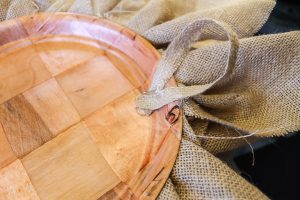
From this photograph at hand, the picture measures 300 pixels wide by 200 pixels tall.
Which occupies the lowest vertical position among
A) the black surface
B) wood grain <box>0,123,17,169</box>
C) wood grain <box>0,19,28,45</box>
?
the black surface

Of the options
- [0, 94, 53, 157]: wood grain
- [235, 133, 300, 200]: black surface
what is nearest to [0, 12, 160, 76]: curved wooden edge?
[0, 94, 53, 157]: wood grain

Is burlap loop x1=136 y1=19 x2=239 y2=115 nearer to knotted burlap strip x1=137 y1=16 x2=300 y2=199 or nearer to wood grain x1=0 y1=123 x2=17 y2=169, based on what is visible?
knotted burlap strip x1=137 y1=16 x2=300 y2=199

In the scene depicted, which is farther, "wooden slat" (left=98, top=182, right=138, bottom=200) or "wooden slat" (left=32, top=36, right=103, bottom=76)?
"wooden slat" (left=32, top=36, right=103, bottom=76)

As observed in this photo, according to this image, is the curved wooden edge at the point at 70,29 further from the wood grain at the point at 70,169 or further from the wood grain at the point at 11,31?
the wood grain at the point at 70,169

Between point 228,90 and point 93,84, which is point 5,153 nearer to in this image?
point 93,84

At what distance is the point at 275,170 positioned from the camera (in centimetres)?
62

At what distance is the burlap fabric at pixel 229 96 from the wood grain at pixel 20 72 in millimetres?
163

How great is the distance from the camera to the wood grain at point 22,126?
368 millimetres

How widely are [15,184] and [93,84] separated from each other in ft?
0.52

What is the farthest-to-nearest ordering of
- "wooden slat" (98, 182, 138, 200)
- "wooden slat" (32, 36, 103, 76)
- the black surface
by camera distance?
the black surface → "wooden slat" (32, 36, 103, 76) → "wooden slat" (98, 182, 138, 200)

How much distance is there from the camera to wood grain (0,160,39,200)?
333mm

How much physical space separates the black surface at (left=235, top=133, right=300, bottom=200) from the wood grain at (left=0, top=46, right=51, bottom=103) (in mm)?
387

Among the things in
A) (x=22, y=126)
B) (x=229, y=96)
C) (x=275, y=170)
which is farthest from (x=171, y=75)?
(x=275, y=170)

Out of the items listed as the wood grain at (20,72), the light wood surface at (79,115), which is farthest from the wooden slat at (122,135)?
the wood grain at (20,72)
